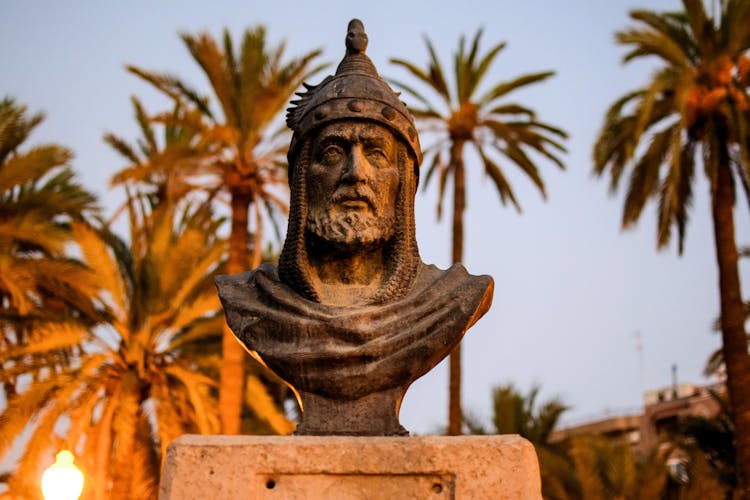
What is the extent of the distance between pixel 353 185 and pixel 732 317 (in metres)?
12.7

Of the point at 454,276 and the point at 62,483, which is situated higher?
the point at 454,276

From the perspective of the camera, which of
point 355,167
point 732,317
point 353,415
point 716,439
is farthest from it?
point 716,439

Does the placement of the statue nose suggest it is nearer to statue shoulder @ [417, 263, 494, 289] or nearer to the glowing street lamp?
statue shoulder @ [417, 263, 494, 289]

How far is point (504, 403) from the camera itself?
24641mm

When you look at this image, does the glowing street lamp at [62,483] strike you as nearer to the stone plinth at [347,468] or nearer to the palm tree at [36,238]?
the stone plinth at [347,468]

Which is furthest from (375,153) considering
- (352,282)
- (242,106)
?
(242,106)

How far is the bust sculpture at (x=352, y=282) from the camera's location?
4703mm

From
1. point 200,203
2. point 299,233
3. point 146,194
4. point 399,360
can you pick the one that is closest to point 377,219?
point 299,233

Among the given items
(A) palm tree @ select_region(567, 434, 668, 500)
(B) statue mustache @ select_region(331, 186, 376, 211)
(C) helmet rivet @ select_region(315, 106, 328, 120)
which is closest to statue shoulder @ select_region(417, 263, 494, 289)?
(B) statue mustache @ select_region(331, 186, 376, 211)

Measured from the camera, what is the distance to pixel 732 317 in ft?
53.2

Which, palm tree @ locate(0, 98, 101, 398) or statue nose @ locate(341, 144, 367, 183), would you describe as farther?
palm tree @ locate(0, 98, 101, 398)

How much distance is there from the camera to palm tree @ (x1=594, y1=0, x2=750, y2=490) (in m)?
16.6

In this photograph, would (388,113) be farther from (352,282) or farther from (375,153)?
(352,282)

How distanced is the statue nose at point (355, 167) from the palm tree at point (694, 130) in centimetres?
1231
